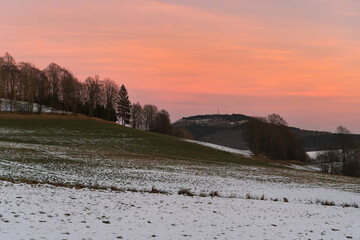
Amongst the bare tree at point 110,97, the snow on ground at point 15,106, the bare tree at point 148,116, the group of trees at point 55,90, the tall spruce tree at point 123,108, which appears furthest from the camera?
the bare tree at point 148,116

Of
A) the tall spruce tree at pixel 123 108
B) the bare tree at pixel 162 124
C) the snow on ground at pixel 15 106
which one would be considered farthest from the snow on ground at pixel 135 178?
the bare tree at pixel 162 124

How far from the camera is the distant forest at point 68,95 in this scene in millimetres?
93125

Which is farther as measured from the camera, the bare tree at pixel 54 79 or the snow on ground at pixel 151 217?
the bare tree at pixel 54 79

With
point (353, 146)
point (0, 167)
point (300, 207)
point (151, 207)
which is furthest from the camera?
point (353, 146)

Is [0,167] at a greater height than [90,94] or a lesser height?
lesser

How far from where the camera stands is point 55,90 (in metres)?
110

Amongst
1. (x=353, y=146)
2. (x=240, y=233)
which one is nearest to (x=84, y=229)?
(x=240, y=233)

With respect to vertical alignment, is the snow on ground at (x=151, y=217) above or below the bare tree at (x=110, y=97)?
below

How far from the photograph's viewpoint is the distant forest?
306ft

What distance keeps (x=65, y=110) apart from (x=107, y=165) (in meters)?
69.9

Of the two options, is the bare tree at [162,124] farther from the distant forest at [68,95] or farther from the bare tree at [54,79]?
the bare tree at [54,79]

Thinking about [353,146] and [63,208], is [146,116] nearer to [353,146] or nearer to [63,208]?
[353,146]

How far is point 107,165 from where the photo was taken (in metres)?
35.8

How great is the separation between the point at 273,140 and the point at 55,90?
251 feet
